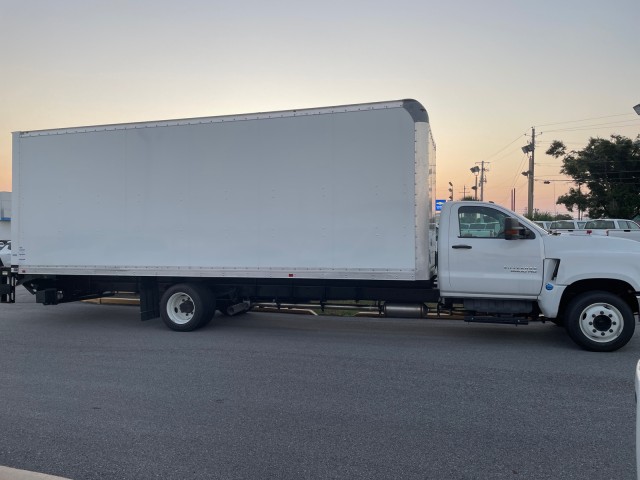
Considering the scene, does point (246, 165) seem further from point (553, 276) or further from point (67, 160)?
point (553, 276)

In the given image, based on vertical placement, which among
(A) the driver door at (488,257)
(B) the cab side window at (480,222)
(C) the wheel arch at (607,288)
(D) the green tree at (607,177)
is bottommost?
(C) the wheel arch at (607,288)

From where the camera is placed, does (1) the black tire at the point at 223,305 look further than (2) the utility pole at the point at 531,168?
No

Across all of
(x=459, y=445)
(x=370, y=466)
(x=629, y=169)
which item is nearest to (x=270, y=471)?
(x=370, y=466)

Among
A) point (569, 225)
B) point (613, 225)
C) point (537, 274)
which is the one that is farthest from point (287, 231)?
point (569, 225)

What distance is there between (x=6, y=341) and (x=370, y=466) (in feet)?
23.9

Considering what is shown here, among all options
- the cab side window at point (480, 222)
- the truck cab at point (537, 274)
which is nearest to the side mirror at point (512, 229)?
the truck cab at point (537, 274)

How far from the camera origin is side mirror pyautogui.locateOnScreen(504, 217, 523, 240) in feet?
26.0

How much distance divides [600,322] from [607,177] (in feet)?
124

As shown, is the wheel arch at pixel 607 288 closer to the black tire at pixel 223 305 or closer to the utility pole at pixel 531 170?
the black tire at pixel 223 305

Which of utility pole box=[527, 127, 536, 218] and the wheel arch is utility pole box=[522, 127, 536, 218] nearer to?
utility pole box=[527, 127, 536, 218]

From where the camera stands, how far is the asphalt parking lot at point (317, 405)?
403cm

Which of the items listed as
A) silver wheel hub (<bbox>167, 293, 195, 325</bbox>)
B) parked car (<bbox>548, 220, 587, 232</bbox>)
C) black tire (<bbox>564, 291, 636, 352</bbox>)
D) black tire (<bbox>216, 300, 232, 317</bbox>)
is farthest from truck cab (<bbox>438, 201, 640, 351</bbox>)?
parked car (<bbox>548, 220, 587, 232</bbox>)

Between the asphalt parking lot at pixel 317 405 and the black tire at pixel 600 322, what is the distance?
0.21m

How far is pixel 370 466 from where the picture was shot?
13.0 feet
